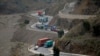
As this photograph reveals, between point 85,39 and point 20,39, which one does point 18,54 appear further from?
point 20,39

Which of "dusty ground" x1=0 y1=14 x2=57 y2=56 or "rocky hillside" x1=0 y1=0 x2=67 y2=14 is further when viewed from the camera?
"rocky hillside" x1=0 y1=0 x2=67 y2=14

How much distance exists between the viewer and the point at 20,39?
65.4m

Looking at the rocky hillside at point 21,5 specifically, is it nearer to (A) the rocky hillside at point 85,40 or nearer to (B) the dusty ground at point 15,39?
(B) the dusty ground at point 15,39

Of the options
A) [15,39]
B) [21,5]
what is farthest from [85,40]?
[21,5]

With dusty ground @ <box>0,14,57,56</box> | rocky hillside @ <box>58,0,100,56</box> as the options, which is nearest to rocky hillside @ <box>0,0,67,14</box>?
dusty ground @ <box>0,14,57,56</box>

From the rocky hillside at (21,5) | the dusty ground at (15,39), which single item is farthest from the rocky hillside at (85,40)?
the rocky hillside at (21,5)

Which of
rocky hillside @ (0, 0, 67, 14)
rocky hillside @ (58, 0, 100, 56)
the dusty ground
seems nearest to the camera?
rocky hillside @ (58, 0, 100, 56)

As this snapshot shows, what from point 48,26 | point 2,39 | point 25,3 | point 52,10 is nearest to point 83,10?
point 48,26

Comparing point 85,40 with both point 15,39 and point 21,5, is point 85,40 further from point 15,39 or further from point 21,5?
point 21,5

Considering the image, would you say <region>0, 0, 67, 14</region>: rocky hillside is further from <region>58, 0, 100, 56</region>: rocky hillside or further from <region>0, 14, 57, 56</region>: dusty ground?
<region>58, 0, 100, 56</region>: rocky hillside

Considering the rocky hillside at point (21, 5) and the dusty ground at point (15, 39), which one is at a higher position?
the dusty ground at point (15, 39)

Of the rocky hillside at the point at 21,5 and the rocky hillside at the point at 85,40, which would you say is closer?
the rocky hillside at the point at 85,40

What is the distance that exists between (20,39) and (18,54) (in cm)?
1781

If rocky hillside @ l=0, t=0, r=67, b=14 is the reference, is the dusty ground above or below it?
above
